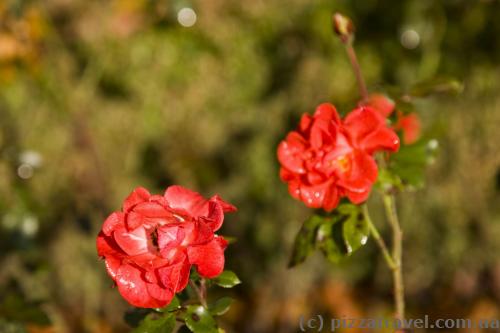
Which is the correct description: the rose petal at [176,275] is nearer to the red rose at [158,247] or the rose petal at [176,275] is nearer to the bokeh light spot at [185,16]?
the red rose at [158,247]

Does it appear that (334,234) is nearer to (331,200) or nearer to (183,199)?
(331,200)

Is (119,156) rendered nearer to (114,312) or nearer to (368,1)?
(114,312)

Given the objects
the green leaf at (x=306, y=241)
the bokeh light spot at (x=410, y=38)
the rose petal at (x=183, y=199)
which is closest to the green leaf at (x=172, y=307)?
the rose petal at (x=183, y=199)

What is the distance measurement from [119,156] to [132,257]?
1675 millimetres

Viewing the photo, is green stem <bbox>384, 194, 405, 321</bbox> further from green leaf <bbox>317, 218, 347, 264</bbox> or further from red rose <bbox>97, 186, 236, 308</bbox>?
red rose <bbox>97, 186, 236, 308</bbox>

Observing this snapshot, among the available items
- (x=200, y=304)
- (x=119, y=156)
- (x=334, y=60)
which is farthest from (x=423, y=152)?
(x=119, y=156)

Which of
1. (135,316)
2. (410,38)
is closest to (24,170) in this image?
(135,316)

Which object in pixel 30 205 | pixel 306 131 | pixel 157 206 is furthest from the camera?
pixel 30 205

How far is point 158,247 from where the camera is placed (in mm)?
906

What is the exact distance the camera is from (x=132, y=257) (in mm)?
883

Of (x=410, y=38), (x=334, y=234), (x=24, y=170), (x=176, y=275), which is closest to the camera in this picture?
(x=176, y=275)

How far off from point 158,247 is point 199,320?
→ 0.12 metres

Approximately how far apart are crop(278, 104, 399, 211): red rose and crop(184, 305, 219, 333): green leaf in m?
0.22

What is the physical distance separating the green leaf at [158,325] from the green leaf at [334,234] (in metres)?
0.25
